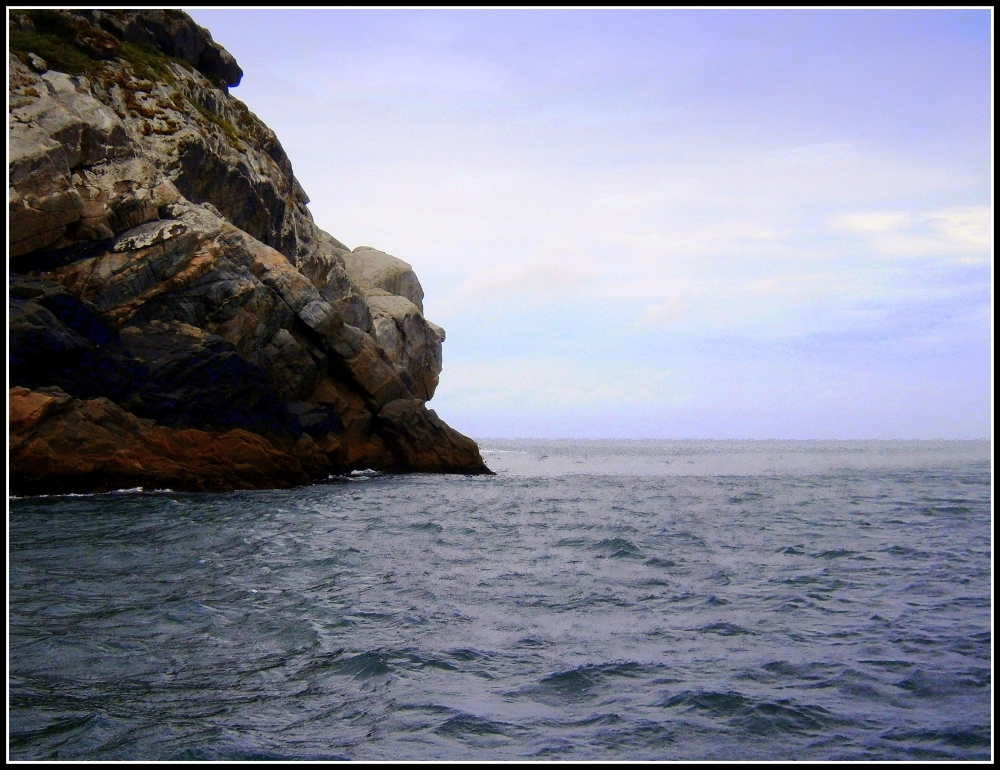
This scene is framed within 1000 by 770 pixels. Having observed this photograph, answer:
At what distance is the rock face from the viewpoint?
24375 mm

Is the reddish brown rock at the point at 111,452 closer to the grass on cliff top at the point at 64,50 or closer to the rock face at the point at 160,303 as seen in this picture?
the rock face at the point at 160,303

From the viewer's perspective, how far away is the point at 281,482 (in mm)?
29438

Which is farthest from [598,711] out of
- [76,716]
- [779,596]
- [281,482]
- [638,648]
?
[281,482]

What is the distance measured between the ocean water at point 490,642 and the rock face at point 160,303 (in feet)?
22.9

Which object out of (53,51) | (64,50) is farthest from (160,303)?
(64,50)

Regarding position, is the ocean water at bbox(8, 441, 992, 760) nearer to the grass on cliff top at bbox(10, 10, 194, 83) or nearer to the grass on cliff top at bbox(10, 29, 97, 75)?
the grass on cliff top at bbox(10, 29, 97, 75)

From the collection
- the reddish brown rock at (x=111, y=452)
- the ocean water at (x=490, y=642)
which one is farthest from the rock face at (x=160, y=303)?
the ocean water at (x=490, y=642)

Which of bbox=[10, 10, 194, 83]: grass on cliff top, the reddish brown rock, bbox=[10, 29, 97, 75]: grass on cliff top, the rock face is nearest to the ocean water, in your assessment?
the reddish brown rock

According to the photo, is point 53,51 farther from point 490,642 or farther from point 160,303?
point 490,642

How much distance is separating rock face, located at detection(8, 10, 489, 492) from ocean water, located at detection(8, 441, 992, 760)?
6.99 m

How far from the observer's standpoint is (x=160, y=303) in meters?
28.9

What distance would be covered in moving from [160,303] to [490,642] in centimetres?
2381

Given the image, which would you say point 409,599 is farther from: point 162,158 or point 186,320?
point 162,158

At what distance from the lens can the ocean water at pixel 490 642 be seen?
255 inches
